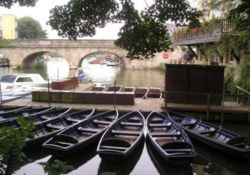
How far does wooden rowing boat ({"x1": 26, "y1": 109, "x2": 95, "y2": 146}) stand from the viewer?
9881 millimetres

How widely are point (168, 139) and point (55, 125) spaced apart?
12.2 feet

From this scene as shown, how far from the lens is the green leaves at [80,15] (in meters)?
4.63

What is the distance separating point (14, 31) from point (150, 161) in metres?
72.0

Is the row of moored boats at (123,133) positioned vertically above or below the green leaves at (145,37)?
below

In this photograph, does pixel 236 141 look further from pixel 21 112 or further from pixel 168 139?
pixel 21 112

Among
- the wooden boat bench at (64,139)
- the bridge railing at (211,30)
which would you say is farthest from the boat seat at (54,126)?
the bridge railing at (211,30)

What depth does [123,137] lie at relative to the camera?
10.3 m

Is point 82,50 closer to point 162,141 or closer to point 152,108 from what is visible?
point 152,108

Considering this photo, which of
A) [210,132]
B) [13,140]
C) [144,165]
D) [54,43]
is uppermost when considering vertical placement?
[54,43]

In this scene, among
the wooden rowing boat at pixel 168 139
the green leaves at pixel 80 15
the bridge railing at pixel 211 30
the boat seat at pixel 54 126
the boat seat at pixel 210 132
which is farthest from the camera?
the bridge railing at pixel 211 30

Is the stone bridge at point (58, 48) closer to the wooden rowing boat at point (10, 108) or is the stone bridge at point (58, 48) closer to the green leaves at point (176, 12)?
the wooden rowing boat at point (10, 108)

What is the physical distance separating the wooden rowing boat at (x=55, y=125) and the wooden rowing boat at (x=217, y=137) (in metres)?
3.29

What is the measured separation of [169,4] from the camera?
4785mm

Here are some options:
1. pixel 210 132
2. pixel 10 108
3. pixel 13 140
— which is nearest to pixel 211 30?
pixel 210 132
